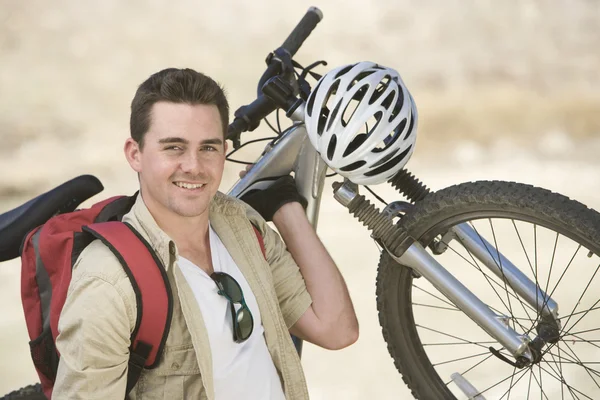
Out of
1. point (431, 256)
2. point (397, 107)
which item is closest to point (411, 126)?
point (397, 107)

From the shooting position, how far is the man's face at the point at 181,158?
176 cm

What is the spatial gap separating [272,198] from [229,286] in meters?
0.36

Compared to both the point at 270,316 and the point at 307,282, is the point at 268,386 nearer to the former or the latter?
the point at 270,316

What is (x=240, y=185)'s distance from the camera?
2.26 meters

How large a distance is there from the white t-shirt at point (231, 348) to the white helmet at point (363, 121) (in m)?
0.37

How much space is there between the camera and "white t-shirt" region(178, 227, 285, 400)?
5.78 feet

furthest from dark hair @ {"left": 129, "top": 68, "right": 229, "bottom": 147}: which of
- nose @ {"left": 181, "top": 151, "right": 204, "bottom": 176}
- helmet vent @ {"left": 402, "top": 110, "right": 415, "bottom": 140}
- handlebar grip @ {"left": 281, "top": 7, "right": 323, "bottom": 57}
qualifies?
handlebar grip @ {"left": 281, "top": 7, "right": 323, "bottom": 57}

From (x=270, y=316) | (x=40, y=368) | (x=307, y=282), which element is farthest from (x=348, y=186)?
(x=40, y=368)

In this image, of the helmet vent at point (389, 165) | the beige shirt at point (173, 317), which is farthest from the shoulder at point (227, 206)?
the helmet vent at point (389, 165)

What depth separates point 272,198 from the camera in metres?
2.10

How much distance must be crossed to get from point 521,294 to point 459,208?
12.0 inches

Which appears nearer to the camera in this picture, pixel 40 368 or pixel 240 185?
pixel 40 368

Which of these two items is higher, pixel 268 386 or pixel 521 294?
pixel 521 294

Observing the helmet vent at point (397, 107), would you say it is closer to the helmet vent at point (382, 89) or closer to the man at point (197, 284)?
the helmet vent at point (382, 89)
